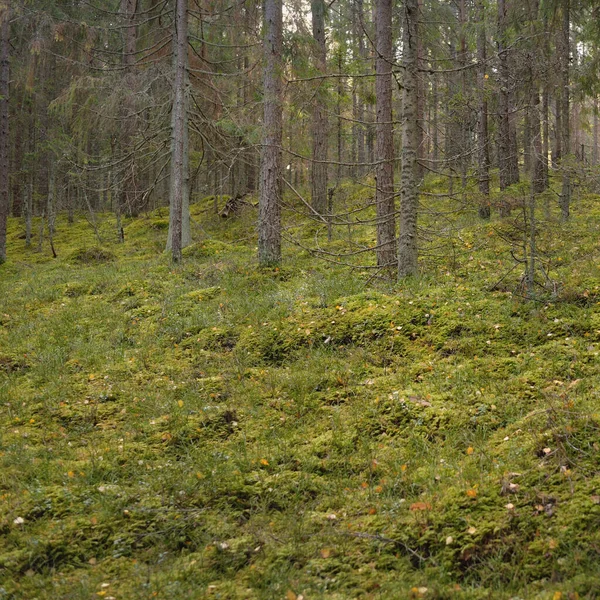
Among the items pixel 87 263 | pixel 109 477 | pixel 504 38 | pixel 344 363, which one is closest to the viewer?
pixel 109 477

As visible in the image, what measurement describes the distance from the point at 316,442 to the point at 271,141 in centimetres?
770

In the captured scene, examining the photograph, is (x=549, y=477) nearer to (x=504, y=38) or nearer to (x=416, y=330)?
(x=416, y=330)

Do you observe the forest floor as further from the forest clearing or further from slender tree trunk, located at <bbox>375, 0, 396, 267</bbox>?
slender tree trunk, located at <bbox>375, 0, 396, 267</bbox>

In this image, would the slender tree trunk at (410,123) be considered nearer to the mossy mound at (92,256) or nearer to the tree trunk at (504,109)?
the tree trunk at (504,109)

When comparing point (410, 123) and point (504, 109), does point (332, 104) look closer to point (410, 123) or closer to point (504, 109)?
point (504, 109)

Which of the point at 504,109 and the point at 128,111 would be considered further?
the point at 128,111

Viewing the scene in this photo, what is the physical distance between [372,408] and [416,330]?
5.72ft

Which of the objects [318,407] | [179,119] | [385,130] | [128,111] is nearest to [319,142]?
[179,119]

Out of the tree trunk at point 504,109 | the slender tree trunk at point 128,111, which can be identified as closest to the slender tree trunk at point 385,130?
the tree trunk at point 504,109

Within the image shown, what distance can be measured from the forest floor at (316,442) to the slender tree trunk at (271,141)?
2206mm

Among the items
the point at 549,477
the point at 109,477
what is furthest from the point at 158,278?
the point at 549,477

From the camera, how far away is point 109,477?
4.88 metres

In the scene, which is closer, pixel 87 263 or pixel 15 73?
pixel 87 263

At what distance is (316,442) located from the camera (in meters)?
5.25
